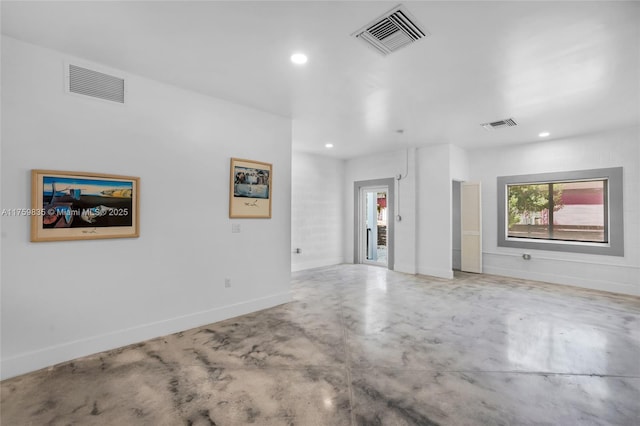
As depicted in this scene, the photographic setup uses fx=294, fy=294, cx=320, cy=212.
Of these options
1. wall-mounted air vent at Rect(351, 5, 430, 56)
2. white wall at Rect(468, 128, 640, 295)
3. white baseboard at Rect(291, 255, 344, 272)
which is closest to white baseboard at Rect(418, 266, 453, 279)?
white wall at Rect(468, 128, 640, 295)

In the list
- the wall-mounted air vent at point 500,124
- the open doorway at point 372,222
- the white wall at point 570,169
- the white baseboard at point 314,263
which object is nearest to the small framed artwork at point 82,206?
the white baseboard at point 314,263

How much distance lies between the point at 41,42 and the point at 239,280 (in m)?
2.98

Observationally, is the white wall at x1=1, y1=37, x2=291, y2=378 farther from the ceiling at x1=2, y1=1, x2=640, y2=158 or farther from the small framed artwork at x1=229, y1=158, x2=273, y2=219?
the ceiling at x1=2, y1=1, x2=640, y2=158

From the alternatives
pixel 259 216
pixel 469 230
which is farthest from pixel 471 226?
pixel 259 216

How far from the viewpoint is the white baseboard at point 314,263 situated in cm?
668

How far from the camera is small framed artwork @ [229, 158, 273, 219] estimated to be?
12.4 feet

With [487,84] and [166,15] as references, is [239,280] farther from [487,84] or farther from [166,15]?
[487,84]

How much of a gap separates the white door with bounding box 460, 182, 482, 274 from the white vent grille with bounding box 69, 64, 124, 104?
21.1 ft

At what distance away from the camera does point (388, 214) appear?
6.91 m

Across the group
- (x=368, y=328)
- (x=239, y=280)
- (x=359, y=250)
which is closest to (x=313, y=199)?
(x=359, y=250)

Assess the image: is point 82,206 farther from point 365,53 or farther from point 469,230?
point 469,230

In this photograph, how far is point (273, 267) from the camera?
4191 mm

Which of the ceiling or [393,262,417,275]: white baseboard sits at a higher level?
the ceiling

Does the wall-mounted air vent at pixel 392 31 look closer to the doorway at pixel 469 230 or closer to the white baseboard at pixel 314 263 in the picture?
the doorway at pixel 469 230
